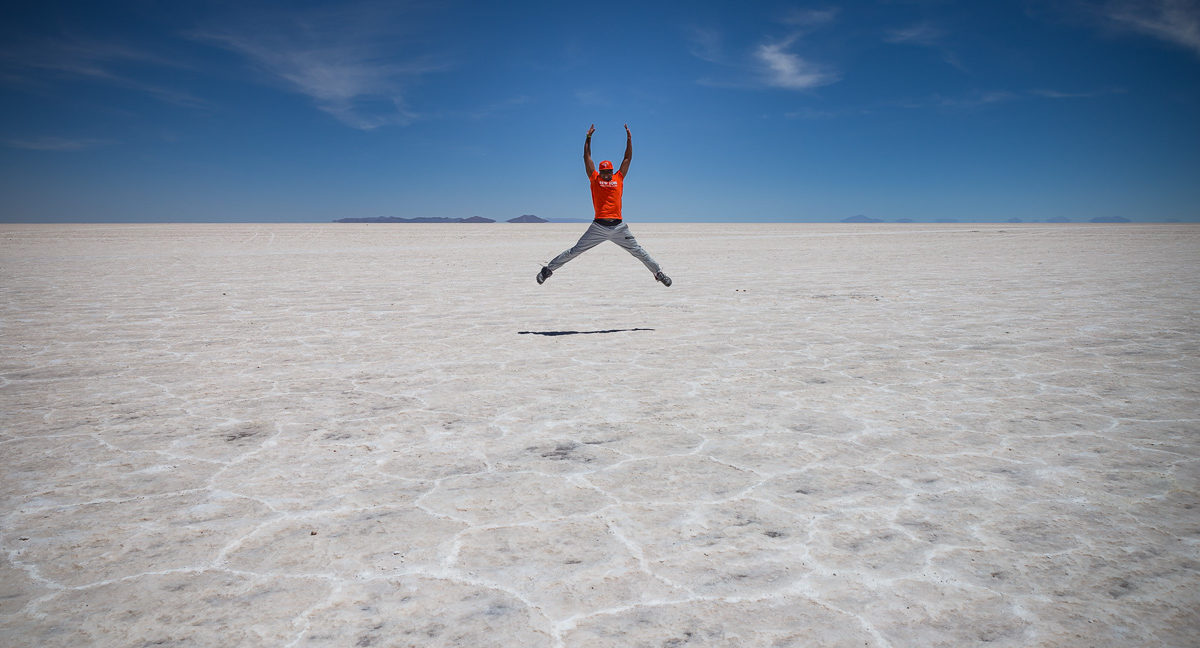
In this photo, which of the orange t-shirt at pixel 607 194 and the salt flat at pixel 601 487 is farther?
the orange t-shirt at pixel 607 194

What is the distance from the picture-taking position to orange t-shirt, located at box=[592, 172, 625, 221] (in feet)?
24.0

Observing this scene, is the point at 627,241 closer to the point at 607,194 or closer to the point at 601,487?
the point at 607,194

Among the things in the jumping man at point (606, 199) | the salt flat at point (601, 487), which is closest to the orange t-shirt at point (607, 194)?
the jumping man at point (606, 199)

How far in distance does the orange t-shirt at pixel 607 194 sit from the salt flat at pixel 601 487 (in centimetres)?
135

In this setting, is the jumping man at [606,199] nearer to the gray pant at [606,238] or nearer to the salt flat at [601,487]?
the gray pant at [606,238]

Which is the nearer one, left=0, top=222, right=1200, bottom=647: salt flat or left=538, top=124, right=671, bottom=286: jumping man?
left=0, top=222, right=1200, bottom=647: salt flat

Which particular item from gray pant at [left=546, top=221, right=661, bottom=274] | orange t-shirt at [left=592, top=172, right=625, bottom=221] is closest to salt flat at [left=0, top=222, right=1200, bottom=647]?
gray pant at [left=546, top=221, right=661, bottom=274]

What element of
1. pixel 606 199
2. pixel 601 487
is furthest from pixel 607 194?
pixel 601 487

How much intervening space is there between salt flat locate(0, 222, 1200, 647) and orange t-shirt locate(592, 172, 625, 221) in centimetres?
135

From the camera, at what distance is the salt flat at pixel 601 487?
2148 mm

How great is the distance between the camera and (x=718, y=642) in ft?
6.61

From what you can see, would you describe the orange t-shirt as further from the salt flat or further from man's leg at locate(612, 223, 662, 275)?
the salt flat

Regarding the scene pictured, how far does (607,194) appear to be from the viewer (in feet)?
24.1

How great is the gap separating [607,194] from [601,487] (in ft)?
15.6
